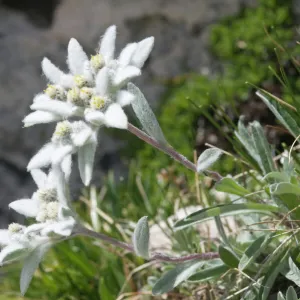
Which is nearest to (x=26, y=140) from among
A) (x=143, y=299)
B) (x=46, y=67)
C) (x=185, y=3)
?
(x=185, y=3)

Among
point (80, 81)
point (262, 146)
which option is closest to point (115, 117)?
point (80, 81)

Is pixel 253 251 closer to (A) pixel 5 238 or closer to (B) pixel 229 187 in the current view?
(B) pixel 229 187

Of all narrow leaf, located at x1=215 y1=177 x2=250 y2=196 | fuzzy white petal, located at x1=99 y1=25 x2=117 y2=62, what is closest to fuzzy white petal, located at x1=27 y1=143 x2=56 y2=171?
fuzzy white petal, located at x1=99 y1=25 x2=117 y2=62

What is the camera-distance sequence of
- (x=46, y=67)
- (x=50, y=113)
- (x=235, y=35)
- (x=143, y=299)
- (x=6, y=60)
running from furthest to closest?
(x=6, y=60), (x=235, y=35), (x=143, y=299), (x=46, y=67), (x=50, y=113)

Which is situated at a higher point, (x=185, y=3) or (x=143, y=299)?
(x=185, y=3)

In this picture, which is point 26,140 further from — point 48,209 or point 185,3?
point 48,209

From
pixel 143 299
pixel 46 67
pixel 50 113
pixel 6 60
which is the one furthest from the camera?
pixel 6 60
